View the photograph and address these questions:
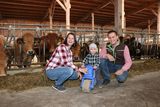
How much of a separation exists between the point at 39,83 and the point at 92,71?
1.02 meters

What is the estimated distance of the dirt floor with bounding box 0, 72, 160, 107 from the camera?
3634mm

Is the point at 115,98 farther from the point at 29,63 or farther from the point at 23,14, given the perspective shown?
the point at 23,14

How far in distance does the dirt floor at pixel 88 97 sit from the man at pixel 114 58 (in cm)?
21

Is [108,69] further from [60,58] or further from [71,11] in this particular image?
[71,11]

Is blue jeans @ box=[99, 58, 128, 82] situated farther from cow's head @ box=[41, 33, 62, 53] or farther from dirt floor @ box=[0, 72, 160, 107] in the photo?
cow's head @ box=[41, 33, 62, 53]

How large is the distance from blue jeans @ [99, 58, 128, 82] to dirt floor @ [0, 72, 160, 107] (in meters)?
0.17

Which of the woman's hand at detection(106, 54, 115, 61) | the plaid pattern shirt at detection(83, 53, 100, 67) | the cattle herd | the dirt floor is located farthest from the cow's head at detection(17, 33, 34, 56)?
the woman's hand at detection(106, 54, 115, 61)

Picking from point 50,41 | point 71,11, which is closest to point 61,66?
point 50,41

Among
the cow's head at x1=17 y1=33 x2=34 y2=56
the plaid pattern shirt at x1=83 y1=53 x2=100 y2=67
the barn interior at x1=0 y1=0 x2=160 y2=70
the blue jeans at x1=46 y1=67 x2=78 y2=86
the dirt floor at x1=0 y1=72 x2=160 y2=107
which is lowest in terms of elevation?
the dirt floor at x1=0 y1=72 x2=160 y2=107

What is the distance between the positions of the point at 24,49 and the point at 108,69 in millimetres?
2506

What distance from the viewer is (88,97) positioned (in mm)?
3939

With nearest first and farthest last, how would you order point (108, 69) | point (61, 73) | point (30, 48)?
point (61, 73) → point (108, 69) → point (30, 48)

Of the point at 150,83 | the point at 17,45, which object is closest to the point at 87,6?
the point at 17,45

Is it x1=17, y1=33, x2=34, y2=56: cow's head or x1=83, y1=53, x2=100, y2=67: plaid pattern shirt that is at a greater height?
x1=17, y1=33, x2=34, y2=56: cow's head
